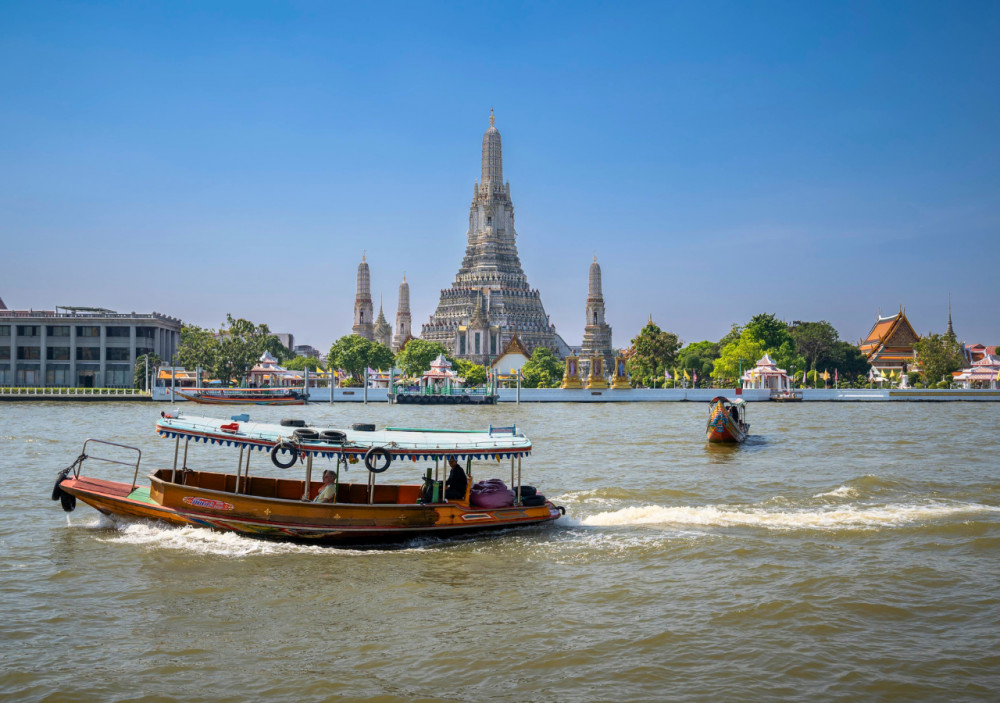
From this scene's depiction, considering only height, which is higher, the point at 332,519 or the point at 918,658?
the point at 332,519

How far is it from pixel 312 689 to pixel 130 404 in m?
64.5

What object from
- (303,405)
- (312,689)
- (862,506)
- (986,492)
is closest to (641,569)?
(312,689)

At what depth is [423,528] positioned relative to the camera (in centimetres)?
1436

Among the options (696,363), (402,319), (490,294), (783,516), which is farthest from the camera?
(402,319)

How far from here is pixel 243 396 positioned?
73.6 meters

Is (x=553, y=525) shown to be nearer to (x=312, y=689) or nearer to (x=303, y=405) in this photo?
(x=312, y=689)

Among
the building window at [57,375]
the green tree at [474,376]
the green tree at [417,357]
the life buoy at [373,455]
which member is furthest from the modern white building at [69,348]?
the life buoy at [373,455]

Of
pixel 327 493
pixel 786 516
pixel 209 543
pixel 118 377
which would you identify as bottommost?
pixel 786 516

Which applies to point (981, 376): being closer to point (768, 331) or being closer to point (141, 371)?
point (768, 331)

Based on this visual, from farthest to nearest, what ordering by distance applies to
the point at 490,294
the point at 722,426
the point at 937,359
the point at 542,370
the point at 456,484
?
the point at 490,294 → the point at 542,370 → the point at 937,359 → the point at 722,426 → the point at 456,484

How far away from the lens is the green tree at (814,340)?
322 ft

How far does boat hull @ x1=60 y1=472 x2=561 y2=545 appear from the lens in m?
14.1

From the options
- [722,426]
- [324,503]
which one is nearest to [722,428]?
[722,426]

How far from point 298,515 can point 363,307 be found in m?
112
